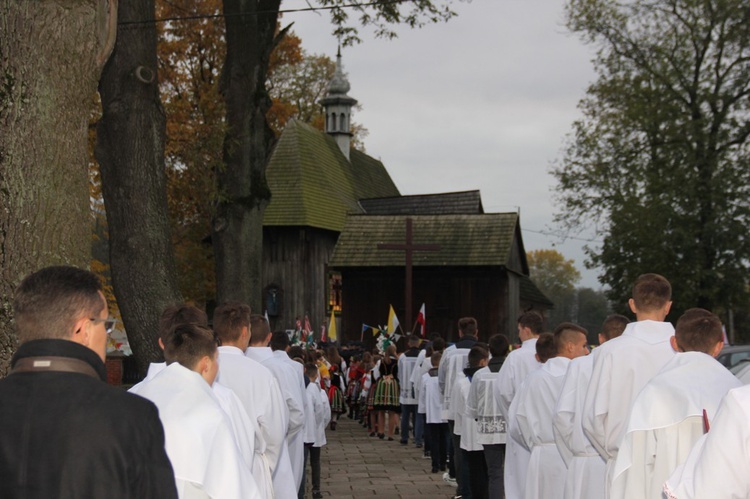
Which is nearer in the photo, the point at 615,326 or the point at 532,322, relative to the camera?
the point at 615,326

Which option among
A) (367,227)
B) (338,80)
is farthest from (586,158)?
(338,80)

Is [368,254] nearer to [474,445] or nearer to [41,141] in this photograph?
[474,445]

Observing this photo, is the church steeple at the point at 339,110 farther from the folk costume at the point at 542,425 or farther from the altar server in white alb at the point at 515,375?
the folk costume at the point at 542,425

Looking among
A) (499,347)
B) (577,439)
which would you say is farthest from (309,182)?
(577,439)

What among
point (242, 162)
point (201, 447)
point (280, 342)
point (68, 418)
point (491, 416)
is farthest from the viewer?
point (242, 162)

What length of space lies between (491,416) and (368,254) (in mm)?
30137

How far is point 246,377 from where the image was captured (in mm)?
7434

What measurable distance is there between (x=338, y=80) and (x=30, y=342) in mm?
51416

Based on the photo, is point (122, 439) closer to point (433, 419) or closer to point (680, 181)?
point (433, 419)

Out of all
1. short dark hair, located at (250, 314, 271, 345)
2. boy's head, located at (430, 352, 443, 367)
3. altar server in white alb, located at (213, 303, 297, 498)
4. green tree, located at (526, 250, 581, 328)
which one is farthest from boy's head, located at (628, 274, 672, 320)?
green tree, located at (526, 250, 581, 328)

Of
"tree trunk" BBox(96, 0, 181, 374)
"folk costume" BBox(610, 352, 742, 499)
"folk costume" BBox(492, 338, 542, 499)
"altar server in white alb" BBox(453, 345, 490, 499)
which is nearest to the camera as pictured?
"folk costume" BBox(610, 352, 742, 499)

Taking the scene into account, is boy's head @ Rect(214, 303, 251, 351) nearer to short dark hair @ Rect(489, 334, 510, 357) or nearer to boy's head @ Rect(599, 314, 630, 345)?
boy's head @ Rect(599, 314, 630, 345)

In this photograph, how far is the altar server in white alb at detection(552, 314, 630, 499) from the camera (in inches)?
303

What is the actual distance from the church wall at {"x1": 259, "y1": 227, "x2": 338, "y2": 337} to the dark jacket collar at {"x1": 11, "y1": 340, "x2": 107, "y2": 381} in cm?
4018
